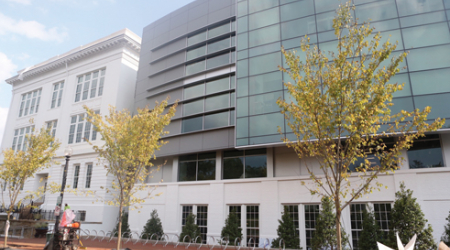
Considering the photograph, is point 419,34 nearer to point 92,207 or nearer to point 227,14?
point 227,14

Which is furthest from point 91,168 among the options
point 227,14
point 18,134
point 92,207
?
point 227,14

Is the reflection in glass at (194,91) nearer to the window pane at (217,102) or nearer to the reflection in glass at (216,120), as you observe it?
the window pane at (217,102)

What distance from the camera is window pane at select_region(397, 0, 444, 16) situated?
60.3ft

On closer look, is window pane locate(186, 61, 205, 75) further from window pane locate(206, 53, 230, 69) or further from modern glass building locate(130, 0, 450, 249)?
window pane locate(206, 53, 230, 69)

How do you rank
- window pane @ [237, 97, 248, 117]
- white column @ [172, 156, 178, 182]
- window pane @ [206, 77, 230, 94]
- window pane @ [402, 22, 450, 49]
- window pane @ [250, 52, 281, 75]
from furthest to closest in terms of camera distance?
white column @ [172, 156, 178, 182] < window pane @ [206, 77, 230, 94] < window pane @ [237, 97, 248, 117] < window pane @ [250, 52, 281, 75] < window pane @ [402, 22, 450, 49]

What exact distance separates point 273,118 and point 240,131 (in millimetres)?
2606

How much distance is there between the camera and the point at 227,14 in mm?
26828

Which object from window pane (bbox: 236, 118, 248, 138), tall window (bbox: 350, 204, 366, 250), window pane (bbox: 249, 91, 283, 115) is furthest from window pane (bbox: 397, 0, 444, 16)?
tall window (bbox: 350, 204, 366, 250)

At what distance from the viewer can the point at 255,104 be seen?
21891 millimetres

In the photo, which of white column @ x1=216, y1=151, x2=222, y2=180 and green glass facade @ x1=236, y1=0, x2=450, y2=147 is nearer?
green glass facade @ x1=236, y1=0, x2=450, y2=147

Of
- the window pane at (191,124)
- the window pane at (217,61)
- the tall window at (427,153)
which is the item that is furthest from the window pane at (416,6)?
the window pane at (191,124)

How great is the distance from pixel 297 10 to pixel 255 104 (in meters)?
7.15

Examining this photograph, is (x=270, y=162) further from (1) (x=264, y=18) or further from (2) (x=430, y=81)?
(2) (x=430, y=81)

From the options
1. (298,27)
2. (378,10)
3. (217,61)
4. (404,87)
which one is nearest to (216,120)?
(217,61)
